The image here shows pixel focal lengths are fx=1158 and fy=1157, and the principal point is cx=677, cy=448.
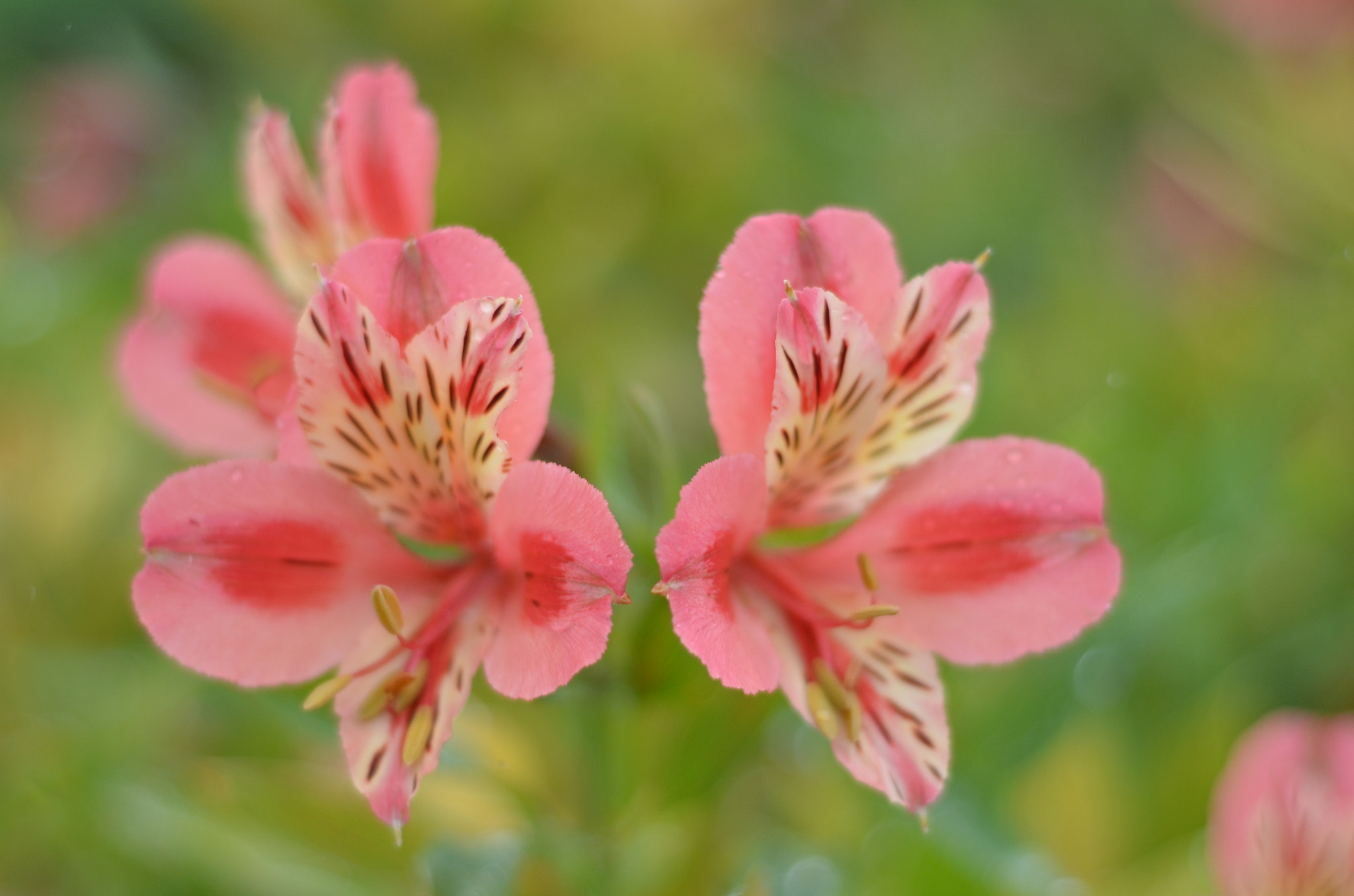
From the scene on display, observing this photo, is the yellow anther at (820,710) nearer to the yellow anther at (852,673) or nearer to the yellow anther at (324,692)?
the yellow anther at (852,673)

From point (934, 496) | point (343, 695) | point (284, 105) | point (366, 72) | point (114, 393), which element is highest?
point (366, 72)

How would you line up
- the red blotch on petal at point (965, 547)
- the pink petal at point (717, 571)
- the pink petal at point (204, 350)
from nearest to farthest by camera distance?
the pink petal at point (717, 571) < the red blotch on petal at point (965, 547) < the pink petal at point (204, 350)

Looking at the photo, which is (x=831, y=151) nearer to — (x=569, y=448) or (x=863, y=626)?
(x=569, y=448)

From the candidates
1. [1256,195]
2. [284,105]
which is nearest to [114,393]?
[284,105]

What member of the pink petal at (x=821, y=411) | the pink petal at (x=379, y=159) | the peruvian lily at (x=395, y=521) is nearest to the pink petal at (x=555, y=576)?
the peruvian lily at (x=395, y=521)

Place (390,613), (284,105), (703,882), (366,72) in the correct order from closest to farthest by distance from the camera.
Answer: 1. (390,613)
2. (366,72)
3. (703,882)
4. (284,105)

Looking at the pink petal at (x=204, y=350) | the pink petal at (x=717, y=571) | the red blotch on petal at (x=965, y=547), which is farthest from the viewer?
the pink petal at (x=204, y=350)
